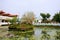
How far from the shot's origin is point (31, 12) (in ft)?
16.6

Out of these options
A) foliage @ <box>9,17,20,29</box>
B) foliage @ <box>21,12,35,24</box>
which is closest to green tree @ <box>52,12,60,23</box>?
foliage @ <box>21,12,35,24</box>

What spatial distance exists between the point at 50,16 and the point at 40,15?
13.1 inches

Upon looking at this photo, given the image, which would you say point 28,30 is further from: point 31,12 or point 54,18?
point 54,18

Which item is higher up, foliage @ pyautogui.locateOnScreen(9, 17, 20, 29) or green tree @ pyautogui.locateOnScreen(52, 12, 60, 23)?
green tree @ pyautogui.locateOnScreen(52, 12, 60, 23)

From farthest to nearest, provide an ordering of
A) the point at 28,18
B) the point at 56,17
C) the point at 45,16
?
the point at 28,18
the point at 45,16
the point at 56,17

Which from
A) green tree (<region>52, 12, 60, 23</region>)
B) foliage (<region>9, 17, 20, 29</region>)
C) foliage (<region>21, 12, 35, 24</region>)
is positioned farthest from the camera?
foliage (<region>21, 12, 35, 24</region>)

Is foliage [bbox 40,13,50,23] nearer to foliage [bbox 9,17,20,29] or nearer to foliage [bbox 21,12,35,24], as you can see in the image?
foliage [bbox 21,12,35,24]

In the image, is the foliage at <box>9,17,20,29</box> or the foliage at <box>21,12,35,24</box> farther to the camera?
the foliage at <box>21,12,35,24</box>

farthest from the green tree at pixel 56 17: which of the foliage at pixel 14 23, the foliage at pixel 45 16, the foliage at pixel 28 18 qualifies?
the foliage at pixel 14 23

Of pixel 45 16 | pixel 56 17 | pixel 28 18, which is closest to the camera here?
pixel 56 17

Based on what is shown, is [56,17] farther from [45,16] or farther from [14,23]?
[14,23]

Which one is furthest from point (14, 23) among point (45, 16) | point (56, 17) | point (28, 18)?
point (56, 17)

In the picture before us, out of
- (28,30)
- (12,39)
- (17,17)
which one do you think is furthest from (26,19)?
(12,39)

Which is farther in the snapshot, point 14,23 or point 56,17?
point 14,23
